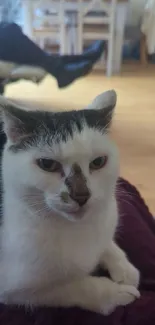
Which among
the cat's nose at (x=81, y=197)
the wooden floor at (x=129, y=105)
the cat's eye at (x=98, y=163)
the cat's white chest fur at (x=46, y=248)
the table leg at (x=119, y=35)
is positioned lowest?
the wooden floor at (x=129, y=105)

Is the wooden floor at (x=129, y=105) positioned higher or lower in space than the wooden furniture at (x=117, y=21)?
lower

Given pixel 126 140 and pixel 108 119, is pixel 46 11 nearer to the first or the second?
pixel 126 140

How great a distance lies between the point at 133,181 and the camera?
166 centimetres

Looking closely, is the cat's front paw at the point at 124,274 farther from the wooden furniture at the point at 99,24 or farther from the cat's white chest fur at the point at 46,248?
the wooden furniture at the point at 99,24

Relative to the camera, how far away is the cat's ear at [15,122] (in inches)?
26.9

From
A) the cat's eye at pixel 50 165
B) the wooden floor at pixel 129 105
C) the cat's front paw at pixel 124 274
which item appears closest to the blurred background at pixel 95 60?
the wooden floor at pixel 129 105

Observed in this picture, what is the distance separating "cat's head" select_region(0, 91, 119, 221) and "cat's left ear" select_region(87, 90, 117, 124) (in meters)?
0.01

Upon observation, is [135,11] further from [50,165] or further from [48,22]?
[50,165]

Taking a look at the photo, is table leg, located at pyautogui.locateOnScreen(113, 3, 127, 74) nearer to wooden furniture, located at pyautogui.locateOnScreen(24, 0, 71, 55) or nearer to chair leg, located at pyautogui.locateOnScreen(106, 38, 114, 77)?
chair leg, located at pyautogui.locateOnScreen(106, 38, 114, 77)

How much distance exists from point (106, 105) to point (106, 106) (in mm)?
12

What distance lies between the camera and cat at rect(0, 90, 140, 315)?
0.65 m

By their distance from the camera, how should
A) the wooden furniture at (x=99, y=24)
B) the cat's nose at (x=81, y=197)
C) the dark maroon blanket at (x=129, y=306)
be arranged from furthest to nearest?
the wooden furniture at (x=99, y=24), the dark maroon blanket at (x=129, y=306), the cat's nose at (x=81, y=197)

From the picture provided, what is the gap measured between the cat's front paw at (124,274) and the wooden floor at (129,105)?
63 cm

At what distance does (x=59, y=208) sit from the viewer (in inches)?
25.2
